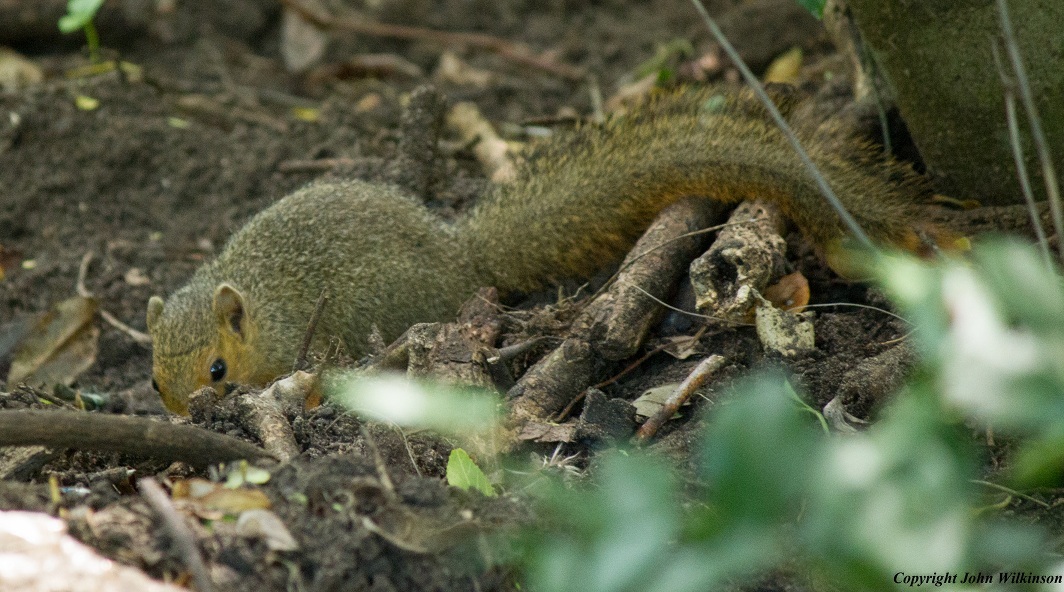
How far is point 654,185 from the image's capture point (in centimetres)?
394

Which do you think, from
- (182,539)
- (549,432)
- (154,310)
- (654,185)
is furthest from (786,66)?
(182,539)

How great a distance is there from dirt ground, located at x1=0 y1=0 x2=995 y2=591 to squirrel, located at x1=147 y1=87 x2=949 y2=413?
0.96 ft

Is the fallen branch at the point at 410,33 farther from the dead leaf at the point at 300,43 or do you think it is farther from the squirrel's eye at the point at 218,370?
the squirrel's eye at the point at 218,370

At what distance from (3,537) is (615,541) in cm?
141

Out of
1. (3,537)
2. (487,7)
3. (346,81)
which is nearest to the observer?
(3,537)

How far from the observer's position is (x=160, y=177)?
18.5ft

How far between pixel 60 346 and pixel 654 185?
266 centimetres

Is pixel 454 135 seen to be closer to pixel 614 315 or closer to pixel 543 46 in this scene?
pixel 543 46

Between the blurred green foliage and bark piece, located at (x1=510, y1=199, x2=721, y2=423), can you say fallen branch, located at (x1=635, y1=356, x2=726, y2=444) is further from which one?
the blurred green foliage

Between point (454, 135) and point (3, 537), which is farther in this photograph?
point (454, 135)

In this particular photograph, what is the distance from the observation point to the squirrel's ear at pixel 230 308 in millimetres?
4230

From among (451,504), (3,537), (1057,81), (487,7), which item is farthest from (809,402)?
(487,7)

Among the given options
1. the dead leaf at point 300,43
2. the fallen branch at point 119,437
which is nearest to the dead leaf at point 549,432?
the fallen branch at point 119,437

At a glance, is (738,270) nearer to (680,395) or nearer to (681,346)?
(681,346)
